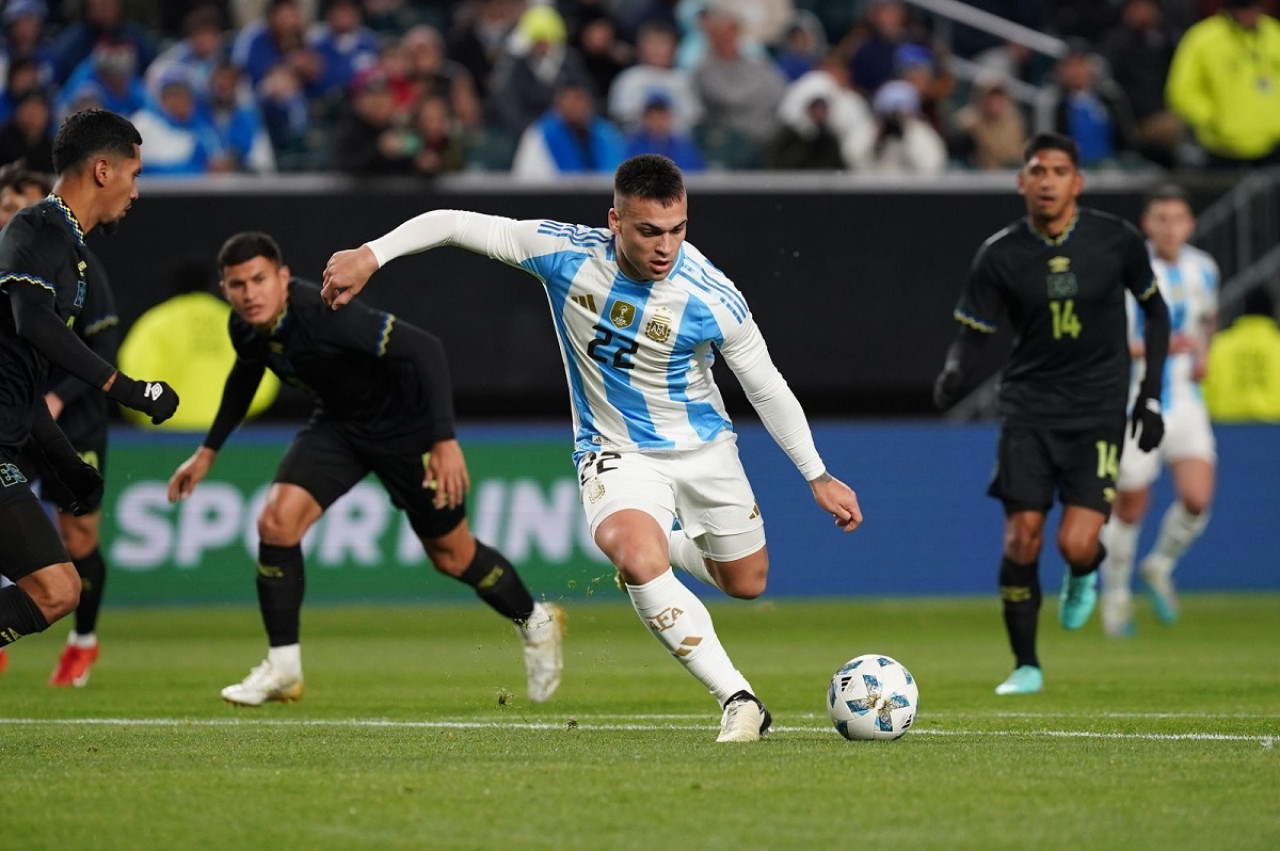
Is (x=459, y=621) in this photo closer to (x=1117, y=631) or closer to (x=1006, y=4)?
(x=1117, y=631)

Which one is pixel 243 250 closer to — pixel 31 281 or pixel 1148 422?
pixel 31 281

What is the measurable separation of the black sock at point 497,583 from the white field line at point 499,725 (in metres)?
1.36

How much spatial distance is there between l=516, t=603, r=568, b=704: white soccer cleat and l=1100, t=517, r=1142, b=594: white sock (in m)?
5.86

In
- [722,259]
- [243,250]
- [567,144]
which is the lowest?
[243,250]

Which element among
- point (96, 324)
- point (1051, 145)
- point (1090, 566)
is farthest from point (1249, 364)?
point (96, 324)

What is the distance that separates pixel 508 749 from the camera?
24.7 feet

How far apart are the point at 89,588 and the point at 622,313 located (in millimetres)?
4722

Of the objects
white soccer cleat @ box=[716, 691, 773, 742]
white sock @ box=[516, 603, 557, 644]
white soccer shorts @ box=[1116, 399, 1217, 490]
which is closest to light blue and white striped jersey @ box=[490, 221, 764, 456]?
white soccer cleat @ box=[716, 691, 773, 742]

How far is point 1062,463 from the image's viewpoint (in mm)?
10820

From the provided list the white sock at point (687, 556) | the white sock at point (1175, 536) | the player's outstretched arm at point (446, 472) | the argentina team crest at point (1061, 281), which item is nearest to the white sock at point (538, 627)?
the player's outstretched arm at point (446, 472)

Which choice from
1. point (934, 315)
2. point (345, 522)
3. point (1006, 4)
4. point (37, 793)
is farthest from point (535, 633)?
point (1006, 4)

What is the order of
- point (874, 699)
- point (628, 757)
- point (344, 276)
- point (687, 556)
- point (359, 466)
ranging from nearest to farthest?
1. point (628, 757)
2. point (344, 276)
3. point (874, 699)
4. point (687, 556)
5. point (359, 466)

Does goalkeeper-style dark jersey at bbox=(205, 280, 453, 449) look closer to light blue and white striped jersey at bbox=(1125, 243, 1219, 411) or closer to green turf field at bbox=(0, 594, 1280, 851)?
green turf field at bbox=(0, 594, 1280, 851)

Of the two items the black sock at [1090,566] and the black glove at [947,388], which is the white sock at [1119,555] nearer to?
the black sock at [1090,566]
